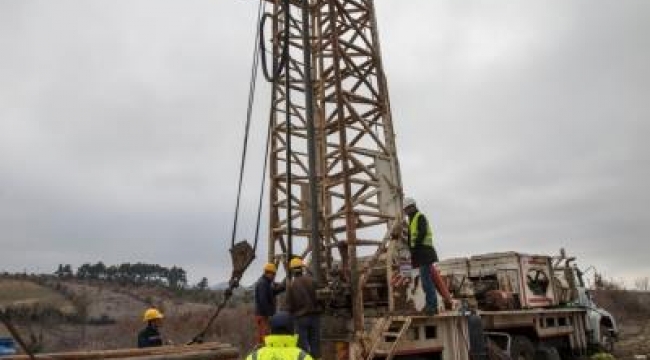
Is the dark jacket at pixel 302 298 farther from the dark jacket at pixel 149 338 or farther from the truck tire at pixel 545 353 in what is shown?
the truck tire at pixel 545 353

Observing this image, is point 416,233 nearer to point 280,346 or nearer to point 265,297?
point 265,297

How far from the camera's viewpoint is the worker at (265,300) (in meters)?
10.3

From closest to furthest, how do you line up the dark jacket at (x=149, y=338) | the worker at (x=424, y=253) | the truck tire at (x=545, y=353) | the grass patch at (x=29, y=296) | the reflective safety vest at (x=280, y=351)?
1. the reflective safety vest at (x=280, y=351)
2. the dark jacket at (x=149, y=338)
3. the worker at (x=424, y=253)
4. the truck tire at (x=545, y=353)
5. the grass patch at (x=29, y=296)

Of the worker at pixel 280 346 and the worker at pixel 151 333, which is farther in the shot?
the worker at pixel 151 333

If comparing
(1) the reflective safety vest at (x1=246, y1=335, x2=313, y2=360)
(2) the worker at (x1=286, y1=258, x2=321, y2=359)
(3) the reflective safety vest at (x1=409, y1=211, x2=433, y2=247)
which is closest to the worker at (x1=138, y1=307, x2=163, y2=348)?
(2) the worker at (x1=286, y1=258, x2=321, y2=359)

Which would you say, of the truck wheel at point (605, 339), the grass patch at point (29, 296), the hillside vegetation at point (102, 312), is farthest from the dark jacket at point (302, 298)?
the grass patch at point (29, 296)

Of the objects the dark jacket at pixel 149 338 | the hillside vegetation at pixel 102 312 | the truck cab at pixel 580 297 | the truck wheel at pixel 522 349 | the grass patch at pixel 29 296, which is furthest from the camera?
the grass patch at pixel 29 296

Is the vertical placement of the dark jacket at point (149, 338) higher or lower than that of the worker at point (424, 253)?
lower

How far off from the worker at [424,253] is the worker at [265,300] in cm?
248

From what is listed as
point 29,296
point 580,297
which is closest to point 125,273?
point 29,296

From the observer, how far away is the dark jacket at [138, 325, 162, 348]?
8.94 metres

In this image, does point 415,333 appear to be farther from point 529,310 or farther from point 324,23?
point 324,23

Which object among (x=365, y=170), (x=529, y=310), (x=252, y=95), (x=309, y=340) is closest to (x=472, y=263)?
(x=529, y=310)

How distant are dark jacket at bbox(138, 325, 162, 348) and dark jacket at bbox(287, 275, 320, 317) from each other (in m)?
2.05
